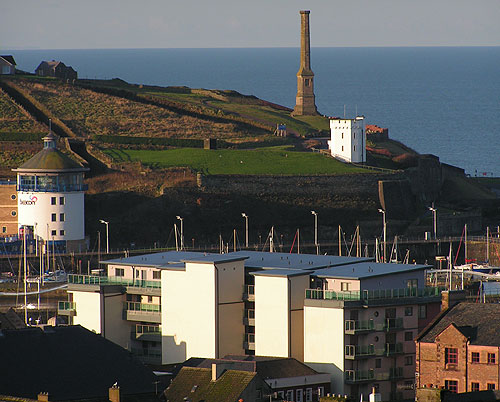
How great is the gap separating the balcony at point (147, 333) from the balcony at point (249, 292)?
3620 millimetres

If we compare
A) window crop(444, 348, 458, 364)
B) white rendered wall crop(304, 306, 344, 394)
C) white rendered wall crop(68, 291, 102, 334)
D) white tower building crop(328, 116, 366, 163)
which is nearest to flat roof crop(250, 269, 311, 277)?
white rendered wall crop(304, 306, 344, 394)

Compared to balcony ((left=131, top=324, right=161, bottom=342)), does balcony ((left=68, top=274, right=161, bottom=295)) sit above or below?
above

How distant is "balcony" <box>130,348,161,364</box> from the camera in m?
63.5

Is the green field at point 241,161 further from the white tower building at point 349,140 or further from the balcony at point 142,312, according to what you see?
the balcony at point 142,312

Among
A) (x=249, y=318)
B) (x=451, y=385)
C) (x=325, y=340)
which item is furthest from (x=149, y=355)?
(x=451, y=385)

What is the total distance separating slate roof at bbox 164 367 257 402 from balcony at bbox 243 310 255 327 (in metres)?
10.2

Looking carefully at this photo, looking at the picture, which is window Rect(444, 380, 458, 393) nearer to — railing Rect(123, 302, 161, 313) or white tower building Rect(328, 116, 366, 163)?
railing Rect(123, 302, 161, 313)

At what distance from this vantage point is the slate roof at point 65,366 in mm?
49531

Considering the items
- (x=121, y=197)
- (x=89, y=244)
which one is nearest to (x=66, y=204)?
(x=89, y=244)

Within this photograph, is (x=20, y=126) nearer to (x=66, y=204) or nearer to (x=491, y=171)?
(x=66, y=204)

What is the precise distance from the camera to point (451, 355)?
54.6m

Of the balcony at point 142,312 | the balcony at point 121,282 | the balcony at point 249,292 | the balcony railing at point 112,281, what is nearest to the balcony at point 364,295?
the balcony at point 249,292

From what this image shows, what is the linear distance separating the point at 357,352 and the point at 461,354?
229 inches

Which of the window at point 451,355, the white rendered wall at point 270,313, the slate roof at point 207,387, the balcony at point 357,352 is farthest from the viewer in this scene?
the white rendered wall at point 270,313
